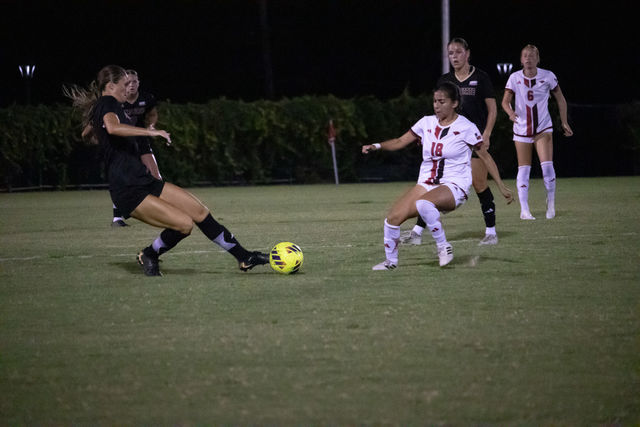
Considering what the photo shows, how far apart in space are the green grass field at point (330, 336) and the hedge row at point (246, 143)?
17.3 m

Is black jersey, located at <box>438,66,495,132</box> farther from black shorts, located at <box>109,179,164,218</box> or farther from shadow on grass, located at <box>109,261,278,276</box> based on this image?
black shorts, located at <box>109,179,164,218</box>

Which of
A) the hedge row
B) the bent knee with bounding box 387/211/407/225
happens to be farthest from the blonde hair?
the hedge row

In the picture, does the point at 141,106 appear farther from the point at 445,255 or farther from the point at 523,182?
the point at 523,182

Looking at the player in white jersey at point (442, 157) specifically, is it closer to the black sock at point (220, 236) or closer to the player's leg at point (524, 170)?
the black sock at point (220, 236)

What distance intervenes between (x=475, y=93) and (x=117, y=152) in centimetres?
444

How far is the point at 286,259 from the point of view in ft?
28.2

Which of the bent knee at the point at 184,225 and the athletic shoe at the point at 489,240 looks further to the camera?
the athletic shoe at the point at 489,240

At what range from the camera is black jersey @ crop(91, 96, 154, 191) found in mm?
8641

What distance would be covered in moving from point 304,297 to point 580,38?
1910 inches

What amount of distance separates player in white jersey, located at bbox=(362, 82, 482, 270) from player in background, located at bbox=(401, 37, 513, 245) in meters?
1.69

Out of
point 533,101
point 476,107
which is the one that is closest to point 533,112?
point 533,101

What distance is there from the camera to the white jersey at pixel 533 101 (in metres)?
13.5

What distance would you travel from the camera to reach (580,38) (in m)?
52.8

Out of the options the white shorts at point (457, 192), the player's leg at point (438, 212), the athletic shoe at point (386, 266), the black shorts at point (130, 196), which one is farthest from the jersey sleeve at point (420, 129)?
the black shorts at point (130, 196)
